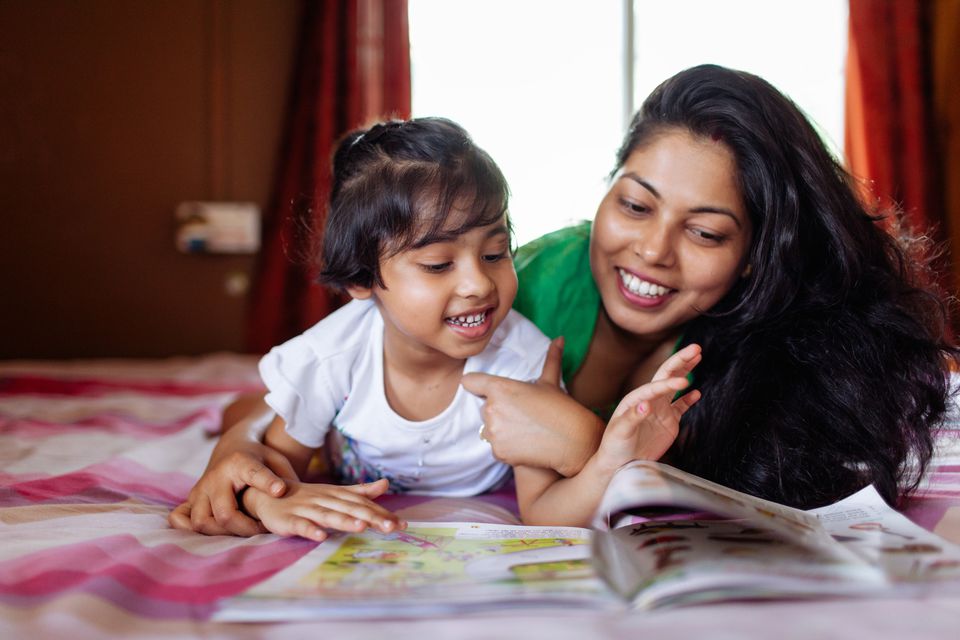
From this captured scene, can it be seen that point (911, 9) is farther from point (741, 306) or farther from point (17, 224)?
point (17, 224)

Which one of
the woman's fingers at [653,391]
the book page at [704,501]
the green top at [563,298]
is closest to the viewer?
the book page at [704,501]

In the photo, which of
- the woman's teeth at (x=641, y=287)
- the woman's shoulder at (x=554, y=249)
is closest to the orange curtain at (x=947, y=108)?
the woman's shoulder at (x=554, y=249)

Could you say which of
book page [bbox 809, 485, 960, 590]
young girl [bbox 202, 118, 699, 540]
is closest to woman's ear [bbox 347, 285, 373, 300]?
young girl [bbox 202, 118, 699, 540]

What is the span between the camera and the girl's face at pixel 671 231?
116 centimetres

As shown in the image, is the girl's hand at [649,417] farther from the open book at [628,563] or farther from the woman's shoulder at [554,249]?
the woman's shoulder at [554,249]

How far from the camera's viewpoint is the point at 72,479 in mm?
1118

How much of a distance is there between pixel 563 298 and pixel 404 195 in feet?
1.32

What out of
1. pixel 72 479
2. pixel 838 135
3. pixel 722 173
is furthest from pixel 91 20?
pixel 838 135

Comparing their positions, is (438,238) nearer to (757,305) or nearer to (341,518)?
(341,518)

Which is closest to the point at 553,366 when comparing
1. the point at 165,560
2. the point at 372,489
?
the point at 372,489

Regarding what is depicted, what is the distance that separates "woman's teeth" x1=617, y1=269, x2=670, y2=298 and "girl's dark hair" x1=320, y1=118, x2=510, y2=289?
0.26 meters

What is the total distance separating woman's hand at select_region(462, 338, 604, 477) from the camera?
100 centimetres

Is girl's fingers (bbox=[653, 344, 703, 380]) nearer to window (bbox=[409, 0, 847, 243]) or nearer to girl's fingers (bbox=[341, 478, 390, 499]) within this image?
girl's fingers (bbox=[341, 478, 390, 499])

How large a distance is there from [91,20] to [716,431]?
2920mm
